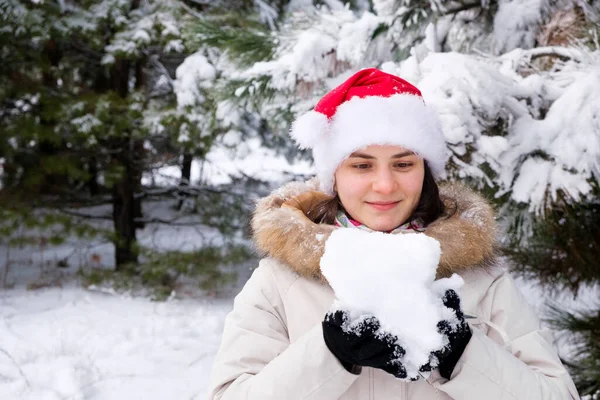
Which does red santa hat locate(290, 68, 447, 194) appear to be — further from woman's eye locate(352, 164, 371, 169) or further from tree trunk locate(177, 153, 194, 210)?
tree trunk locate(177, 153, 194, 210)

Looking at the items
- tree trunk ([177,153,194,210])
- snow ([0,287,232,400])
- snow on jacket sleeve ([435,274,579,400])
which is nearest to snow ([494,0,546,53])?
snow on jacket sleeve ([435,274,579,400])

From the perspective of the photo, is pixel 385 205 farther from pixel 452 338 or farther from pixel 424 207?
pixel 452 338

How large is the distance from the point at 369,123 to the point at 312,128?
0.77 ft

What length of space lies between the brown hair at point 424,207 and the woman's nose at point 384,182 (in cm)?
20

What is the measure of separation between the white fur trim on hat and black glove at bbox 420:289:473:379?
1.90 feet

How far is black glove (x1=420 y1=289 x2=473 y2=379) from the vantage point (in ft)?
3.44

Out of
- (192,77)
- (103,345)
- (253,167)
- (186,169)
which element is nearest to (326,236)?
(103,345)

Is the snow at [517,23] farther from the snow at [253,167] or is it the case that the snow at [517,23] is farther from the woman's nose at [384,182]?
the snow at [253,167]

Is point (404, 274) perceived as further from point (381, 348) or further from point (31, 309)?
point (31, 309)

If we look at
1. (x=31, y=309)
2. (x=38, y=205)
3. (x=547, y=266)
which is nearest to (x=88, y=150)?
(x=38, y=205)

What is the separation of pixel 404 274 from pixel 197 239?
27.9 ft

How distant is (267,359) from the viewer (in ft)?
4.38

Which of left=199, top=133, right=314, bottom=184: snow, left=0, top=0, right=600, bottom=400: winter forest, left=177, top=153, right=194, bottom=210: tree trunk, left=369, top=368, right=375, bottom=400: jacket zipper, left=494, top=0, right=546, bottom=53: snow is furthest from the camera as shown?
left=177, top=153, right=194, bottom=210: tree trunk

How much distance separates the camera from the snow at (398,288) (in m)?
1.00
